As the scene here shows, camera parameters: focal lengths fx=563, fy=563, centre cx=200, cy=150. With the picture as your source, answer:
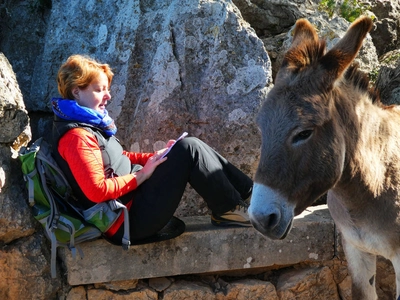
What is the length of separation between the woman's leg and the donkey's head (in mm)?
873

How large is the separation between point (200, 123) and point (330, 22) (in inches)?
68.3

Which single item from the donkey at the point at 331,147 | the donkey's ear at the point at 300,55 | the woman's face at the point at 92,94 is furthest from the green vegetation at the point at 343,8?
the woman's face at the point at 92,94

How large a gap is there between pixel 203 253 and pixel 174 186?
566 millimetres

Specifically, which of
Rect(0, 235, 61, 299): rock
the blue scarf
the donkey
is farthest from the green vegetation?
Rect(0, 235, 61, 299): rock

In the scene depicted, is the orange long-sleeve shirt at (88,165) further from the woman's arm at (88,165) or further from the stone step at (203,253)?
the stone step at (203,253)

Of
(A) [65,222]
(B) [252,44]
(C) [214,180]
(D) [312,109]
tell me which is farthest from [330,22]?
(A) [65,222]

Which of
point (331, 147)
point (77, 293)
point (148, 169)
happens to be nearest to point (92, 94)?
point (148, 169)

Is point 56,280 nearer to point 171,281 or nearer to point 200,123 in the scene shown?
point 171,281

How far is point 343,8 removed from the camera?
5371 millimetres

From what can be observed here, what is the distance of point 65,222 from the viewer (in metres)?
Result: 3.30

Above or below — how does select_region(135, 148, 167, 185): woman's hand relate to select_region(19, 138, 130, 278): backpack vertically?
above

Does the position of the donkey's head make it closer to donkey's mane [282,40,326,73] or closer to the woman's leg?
donkey's mane [282,40,326,73]

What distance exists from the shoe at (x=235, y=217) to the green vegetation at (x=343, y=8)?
243 cm

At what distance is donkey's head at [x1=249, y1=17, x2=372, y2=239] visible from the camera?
2.54 meters
